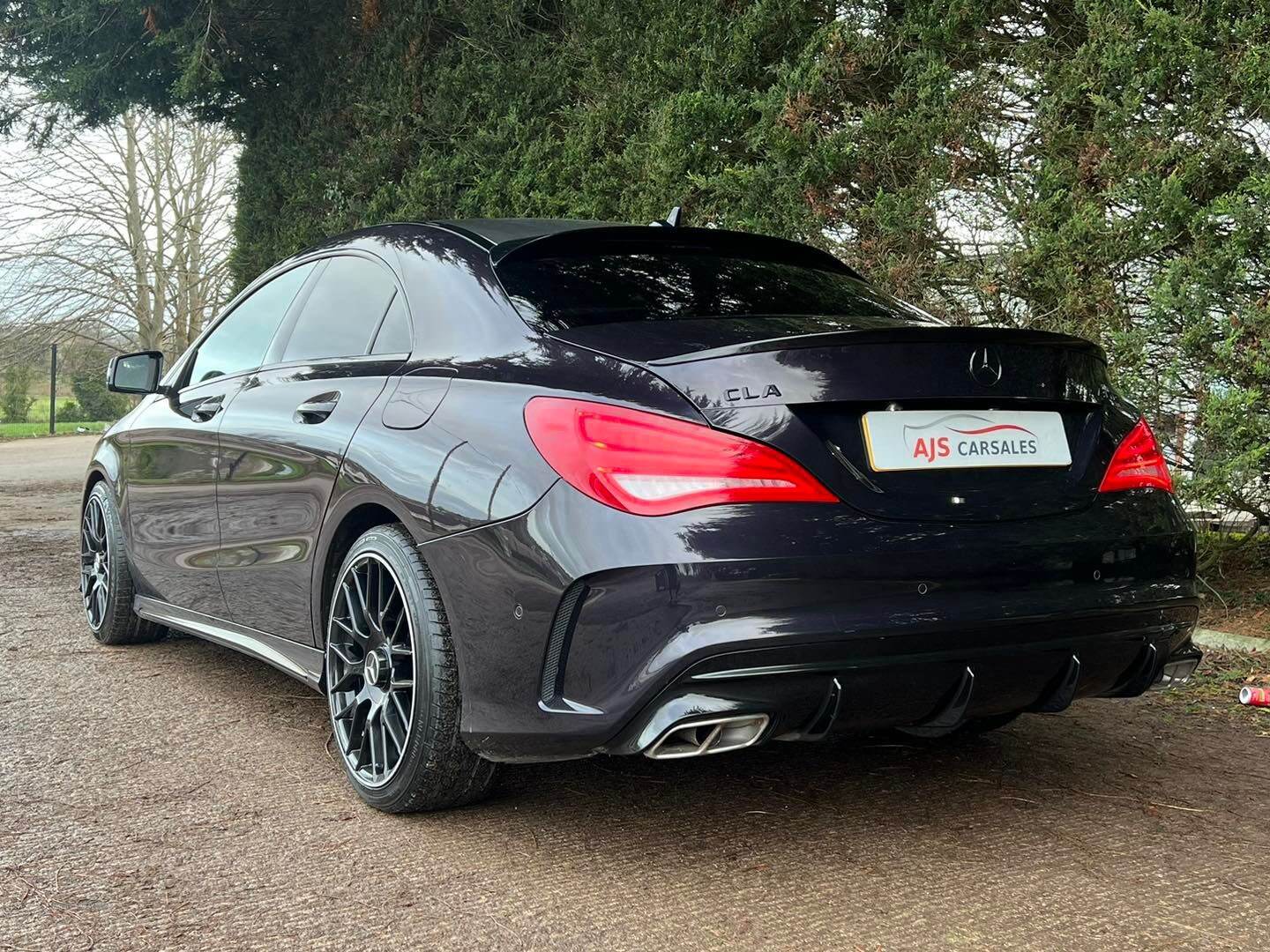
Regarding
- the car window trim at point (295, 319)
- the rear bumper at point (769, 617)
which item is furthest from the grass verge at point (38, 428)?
the rear bumper at point (769, 617)

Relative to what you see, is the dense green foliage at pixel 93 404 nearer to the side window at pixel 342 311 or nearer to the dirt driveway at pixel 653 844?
the side window at pixel 342 311

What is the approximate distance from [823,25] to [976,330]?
3.72 m

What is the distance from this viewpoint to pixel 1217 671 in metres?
4.71

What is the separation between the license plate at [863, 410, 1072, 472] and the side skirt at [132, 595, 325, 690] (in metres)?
1.76

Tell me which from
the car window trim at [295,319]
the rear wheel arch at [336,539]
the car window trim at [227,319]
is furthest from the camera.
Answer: the car window trim at [227,319]

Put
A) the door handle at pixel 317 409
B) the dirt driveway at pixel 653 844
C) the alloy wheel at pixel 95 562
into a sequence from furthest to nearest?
the alloy wheel at pixel 95 562 < the door handle at pixel 317 409 < the dirt driveway at pixel 653 844

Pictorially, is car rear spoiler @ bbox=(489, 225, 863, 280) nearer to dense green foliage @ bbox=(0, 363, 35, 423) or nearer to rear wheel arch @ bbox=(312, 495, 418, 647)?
rear wheel arch @ bbox=(312, 495, 418, 647)

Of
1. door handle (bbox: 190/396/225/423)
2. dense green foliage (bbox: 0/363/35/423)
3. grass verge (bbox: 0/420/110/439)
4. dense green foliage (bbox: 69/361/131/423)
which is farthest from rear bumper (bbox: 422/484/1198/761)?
dense green foliage (bbox: 0/363/35/423)

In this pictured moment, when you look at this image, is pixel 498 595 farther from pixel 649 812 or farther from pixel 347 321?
pixel 347 321

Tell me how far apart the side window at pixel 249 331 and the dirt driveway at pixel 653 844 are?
1220 millimetres

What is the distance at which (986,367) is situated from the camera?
280 centimetres

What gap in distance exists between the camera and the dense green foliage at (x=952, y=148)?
4.83 metres

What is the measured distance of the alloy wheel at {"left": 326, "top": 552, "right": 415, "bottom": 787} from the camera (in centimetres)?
318

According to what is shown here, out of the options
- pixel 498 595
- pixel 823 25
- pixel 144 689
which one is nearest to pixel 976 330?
pixel 498 595
